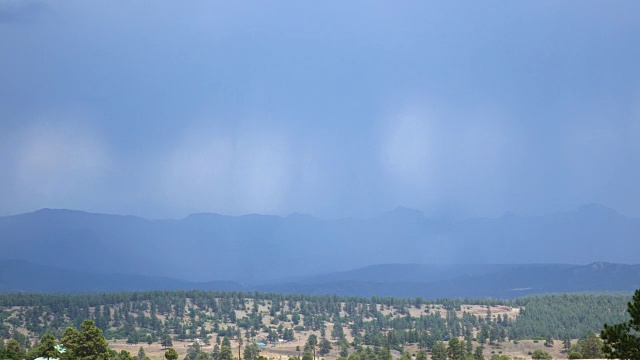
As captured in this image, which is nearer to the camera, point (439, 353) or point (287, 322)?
point (439, 353)

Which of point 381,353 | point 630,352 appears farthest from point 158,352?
point 630,352

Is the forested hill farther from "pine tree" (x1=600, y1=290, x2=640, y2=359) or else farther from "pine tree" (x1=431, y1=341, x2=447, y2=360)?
"pine tree" (x1=600, y1=290, x2=640, y2=359)

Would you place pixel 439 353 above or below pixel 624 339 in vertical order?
below

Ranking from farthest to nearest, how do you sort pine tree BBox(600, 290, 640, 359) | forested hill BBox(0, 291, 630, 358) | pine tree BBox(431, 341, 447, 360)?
forested hill BBox(0, 291, 630, 358) → pine tree BBox(431, 341, 447, 360) → pine tree BBox(600, 290, 640, 359)

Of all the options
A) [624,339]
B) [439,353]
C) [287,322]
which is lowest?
[439,353]

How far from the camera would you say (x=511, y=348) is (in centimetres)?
14725

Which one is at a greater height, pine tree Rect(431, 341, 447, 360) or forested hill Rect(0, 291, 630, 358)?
forested hill Rect(0, 291, 630, 358)

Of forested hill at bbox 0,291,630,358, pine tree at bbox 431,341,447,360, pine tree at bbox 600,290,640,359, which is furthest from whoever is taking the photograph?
forested hill at bbox 0,291,630,358

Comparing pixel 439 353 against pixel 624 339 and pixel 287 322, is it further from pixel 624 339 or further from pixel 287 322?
pixel 624 339

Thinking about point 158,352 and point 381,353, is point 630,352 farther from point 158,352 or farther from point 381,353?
point 158,352

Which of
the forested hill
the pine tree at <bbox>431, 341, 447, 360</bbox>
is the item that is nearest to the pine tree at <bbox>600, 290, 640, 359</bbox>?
the pine tree at <bbox>431, 341, 447, 360</bbox>

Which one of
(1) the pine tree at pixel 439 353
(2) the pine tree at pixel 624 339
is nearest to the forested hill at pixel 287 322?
(1) the pine tree at pixel 439 353

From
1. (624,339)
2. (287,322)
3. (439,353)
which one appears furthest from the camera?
(287,322)

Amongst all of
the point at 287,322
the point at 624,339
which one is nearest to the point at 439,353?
the point at 287,322
